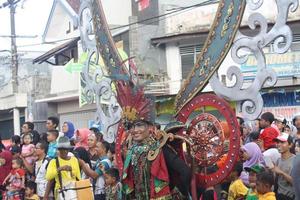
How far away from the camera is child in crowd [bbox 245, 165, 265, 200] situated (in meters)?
5.32

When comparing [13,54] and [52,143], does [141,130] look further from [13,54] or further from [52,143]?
[13,54]

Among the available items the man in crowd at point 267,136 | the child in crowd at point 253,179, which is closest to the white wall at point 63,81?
the man in crowd at point 267,136

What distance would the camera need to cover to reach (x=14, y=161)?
7734mm

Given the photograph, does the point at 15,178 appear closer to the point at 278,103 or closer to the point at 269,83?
the point at 269,83

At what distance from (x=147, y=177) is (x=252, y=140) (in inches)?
87.8

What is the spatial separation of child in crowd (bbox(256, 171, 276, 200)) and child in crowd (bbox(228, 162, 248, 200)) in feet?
2.35

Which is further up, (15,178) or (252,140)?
(252,140)

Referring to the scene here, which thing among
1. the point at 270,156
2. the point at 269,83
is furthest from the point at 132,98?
the point at 270,156

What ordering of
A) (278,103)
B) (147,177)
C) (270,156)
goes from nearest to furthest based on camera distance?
1. (147,177)
2. (270,156)
3. (278,103)

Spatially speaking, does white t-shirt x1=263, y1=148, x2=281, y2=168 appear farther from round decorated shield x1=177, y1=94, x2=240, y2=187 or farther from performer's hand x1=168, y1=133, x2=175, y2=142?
performer's hand x1=168, y1=133, x2=175, y2=142

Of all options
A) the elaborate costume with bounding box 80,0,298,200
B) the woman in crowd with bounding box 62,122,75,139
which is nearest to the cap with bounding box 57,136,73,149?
the elaborate costume with bounding box 80,0,298,200

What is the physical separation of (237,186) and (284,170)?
1.93ft

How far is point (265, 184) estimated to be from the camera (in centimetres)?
497

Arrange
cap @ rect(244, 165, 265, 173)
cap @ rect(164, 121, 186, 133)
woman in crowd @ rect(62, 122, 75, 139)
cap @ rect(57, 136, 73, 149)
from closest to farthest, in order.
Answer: cap @ rect(164, 121, 186, 133) → cap @ rect(244, 165, 265, 173) → cap @ rect(57, 136, 73, 149) → woman in crowd @ rect(62, 122, 75, 139)
